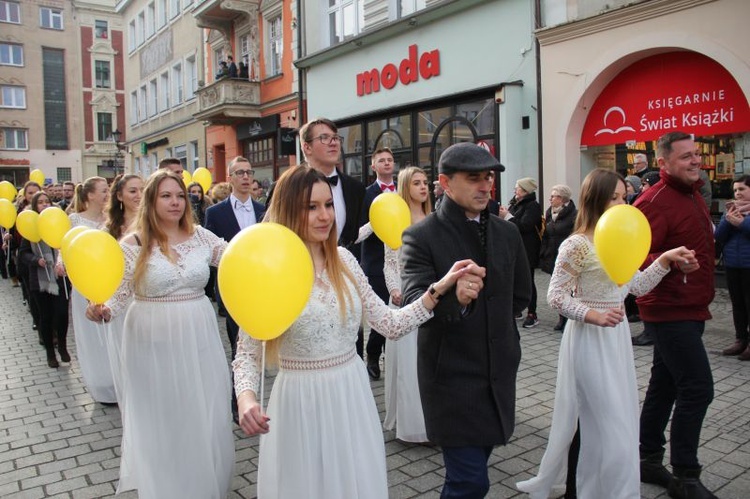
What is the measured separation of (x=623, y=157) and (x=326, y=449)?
10465 millimetres

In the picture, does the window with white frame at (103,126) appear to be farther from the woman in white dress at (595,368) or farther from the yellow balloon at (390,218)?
the woman in white dress at (595,368)

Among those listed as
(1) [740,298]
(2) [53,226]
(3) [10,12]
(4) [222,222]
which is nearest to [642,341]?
(1) [740,298]

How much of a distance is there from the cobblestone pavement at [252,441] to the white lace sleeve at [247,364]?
5.36ft

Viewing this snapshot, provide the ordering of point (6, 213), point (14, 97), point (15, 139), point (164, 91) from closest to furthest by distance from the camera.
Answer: point (6, 213) → point (164, 91) → point (15, 139) → point (14, 97)

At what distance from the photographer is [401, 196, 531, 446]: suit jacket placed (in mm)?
2721

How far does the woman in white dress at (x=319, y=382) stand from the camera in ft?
8.40

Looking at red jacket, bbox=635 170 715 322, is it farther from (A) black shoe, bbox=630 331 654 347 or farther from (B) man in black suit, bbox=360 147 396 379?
(A) black shoe, bbox=630 331 654 347

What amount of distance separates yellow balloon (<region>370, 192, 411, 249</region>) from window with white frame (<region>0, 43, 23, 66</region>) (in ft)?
188

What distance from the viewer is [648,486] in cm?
382

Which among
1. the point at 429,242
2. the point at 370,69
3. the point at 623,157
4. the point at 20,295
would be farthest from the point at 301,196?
the point at 370,69

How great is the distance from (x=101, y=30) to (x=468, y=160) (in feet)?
201

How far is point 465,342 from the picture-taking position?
2.73m

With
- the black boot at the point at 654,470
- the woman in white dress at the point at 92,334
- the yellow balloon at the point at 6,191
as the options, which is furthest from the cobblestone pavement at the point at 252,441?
the yellow balloon at the point at 6,191

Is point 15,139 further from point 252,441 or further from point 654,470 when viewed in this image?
point 654,470
